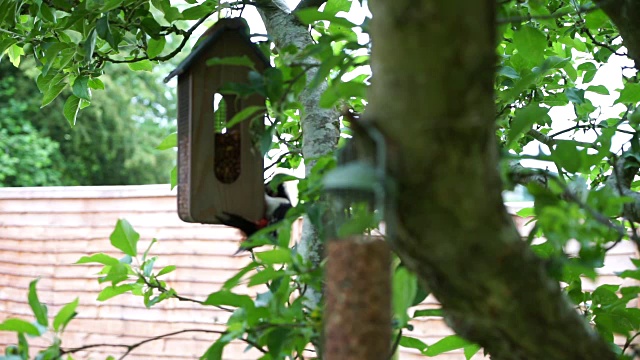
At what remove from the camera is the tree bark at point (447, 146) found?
20.8 inches

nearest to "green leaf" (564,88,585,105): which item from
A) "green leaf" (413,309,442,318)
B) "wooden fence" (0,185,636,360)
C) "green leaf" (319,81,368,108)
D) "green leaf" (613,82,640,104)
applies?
"green leaf" (613,82,640,104)

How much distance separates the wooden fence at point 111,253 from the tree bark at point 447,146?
3498 millimetres

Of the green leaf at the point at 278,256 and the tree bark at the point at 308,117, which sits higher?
the tree bark at the point at 308,117

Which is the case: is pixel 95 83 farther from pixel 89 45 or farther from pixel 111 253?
pixel 111 253

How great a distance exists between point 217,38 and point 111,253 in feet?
11.7

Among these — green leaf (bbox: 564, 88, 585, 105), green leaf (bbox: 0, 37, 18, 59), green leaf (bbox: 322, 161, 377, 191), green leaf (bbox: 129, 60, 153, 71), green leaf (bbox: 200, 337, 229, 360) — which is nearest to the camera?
green leaf (bbox: 322, 161, 377, 191)

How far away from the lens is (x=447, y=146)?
1.74 feet

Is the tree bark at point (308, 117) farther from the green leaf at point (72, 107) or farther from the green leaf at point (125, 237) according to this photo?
the green leaf at point (72, 107)

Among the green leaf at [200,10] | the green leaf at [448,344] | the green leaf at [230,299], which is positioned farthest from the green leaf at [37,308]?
the green leaf at [200,10]

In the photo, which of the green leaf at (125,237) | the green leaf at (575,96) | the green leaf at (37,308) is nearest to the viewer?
the green leaf at (37,308)

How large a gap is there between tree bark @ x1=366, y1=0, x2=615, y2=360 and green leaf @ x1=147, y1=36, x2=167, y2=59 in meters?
0.97

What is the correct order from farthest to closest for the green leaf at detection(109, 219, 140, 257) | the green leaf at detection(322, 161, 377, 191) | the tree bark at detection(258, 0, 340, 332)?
the tree bark at detection(258, 0, 340, 332), the green leaf at detection(109, 219, 140, 257), the green leaf at detection(322, 161, 377, 191)

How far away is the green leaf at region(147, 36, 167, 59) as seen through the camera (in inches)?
58.2

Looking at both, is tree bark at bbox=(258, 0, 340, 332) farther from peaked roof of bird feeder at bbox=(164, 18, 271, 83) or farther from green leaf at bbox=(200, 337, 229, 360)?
green leaf at bbox=(200, 337, 229, 360)
